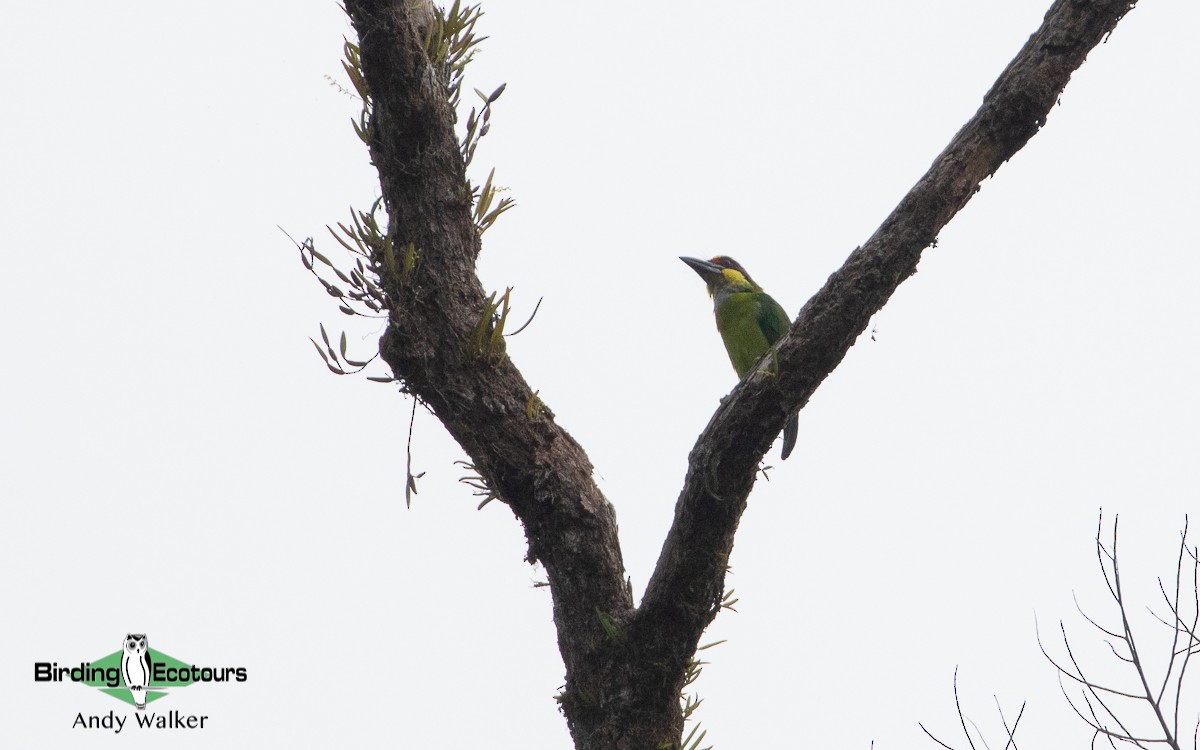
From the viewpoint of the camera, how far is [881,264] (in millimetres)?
2600

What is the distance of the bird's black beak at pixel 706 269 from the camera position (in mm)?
6336

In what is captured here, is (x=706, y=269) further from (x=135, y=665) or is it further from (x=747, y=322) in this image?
(x=135, y=665)

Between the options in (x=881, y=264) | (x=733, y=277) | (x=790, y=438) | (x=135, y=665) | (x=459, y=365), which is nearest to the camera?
(x=881, y=264)

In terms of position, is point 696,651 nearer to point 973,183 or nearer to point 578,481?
point 578,481

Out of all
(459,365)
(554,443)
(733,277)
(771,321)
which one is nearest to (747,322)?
(771,321)

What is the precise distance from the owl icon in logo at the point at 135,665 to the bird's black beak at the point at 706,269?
366 cm

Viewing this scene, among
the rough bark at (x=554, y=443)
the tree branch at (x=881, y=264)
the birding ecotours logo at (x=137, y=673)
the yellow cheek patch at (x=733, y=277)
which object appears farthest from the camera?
the yellow cheek patch at (x=733, y=277)

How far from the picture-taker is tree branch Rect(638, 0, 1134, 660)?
2566 millimetres

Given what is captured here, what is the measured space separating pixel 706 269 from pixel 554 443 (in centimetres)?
353

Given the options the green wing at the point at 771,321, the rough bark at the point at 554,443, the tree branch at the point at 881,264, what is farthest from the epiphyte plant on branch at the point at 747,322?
the tree branch at the point at 881,264

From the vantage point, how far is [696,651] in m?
3.03

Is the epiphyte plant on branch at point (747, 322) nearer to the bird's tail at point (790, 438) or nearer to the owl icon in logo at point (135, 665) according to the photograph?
the bird's tail at point (790, 438)

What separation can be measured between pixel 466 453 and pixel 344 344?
1.53 feet

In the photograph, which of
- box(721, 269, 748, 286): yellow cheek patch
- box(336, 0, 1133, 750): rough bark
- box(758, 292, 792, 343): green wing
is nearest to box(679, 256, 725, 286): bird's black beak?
box(721, 269, 748, 286): yellow cheek patch
